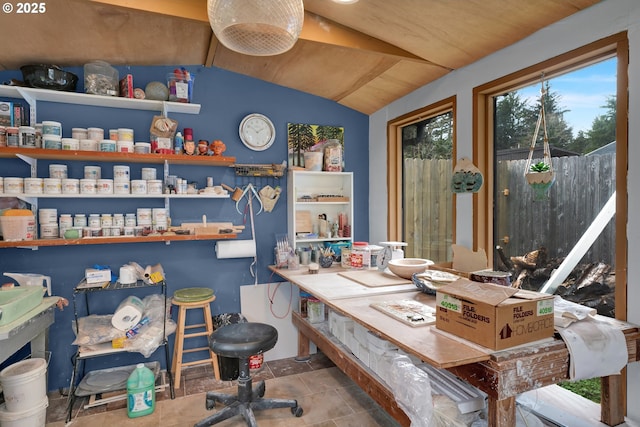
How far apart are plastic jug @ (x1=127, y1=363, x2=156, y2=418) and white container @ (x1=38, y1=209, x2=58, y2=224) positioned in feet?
3.77

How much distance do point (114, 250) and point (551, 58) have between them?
3.06m

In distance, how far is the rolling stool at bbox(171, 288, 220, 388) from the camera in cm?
270

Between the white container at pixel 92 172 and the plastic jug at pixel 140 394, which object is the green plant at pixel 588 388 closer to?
the plastic jug at pixel 140 394

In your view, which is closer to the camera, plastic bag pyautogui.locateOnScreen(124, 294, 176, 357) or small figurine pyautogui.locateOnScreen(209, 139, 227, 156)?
plastic bag pyautogui.locateOnScreen(124, 294, 176, 357)

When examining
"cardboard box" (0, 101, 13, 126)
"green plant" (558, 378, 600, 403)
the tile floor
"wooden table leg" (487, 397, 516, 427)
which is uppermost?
"cardboard box" (0, 101, 13, 126)

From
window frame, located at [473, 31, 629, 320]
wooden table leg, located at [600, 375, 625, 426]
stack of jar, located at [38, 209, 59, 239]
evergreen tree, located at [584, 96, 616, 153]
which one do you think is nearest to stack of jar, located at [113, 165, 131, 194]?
stack of jar, located at [38, 209, 59, 239]

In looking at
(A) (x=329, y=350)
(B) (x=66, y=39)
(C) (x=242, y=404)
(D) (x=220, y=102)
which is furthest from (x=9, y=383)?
(D) (x=220, y=102)

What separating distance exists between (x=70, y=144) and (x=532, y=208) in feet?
9.65

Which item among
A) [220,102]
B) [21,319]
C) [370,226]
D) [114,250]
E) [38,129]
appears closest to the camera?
[21,319]

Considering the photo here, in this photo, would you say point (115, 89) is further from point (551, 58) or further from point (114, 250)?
point (551, 58)

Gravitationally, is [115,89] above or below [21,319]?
above

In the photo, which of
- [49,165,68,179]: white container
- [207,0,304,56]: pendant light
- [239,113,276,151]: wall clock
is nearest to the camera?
[207,0,304,56]: pendant light

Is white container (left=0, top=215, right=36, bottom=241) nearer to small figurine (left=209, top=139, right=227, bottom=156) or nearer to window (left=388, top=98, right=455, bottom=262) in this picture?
small figurine (left=209, top=139, right=227, bottom=156)

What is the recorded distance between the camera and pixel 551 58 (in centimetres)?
188
